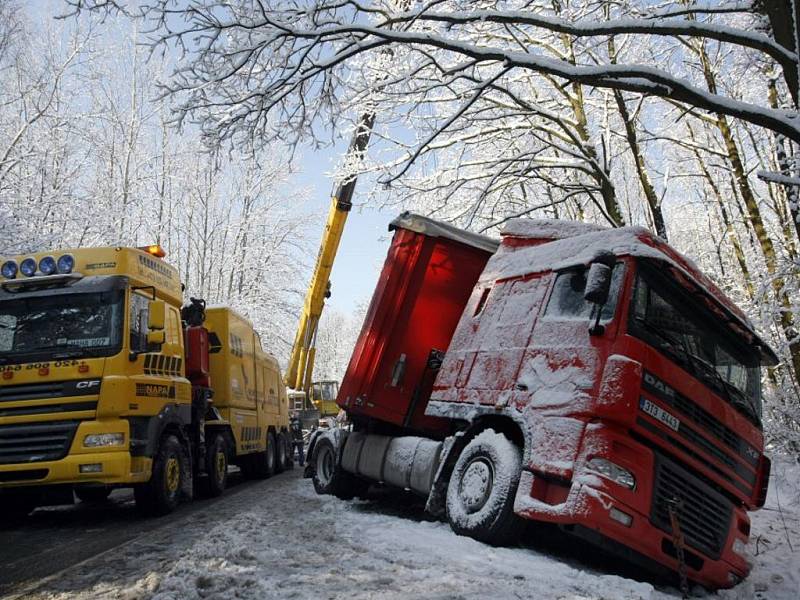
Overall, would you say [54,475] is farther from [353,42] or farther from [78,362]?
[353,42]

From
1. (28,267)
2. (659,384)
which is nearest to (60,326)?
(28,267)

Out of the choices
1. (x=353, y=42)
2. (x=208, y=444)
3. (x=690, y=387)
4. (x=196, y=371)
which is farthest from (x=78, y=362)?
(x=690, y=387)

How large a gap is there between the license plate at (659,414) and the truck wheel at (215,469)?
23.6 feet

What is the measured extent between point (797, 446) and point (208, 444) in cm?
955

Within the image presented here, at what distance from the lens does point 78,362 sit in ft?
24.4

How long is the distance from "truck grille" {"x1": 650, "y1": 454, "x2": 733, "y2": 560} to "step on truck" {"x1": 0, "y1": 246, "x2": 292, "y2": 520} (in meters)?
5.34

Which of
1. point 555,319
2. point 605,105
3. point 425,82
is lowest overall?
point 555,319

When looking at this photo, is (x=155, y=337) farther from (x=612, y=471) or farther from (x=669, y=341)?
(x=669, y=341)

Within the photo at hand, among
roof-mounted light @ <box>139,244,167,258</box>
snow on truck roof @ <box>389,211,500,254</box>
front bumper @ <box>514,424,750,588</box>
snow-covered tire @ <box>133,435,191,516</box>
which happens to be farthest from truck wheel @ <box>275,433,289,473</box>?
front bumper @ <box>514,424,750,588</box>

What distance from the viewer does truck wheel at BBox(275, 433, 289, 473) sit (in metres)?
15.4

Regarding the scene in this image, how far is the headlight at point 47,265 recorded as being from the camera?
26.2ft

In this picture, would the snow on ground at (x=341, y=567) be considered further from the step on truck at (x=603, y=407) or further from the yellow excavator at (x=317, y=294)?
the yellow excavator at (x=317, y=294)

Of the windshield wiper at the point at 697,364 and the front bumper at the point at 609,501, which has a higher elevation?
the windshield wiper at the point at 697,364

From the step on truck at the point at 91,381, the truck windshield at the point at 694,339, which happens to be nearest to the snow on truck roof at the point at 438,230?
the step on truck at the point at 91,381
